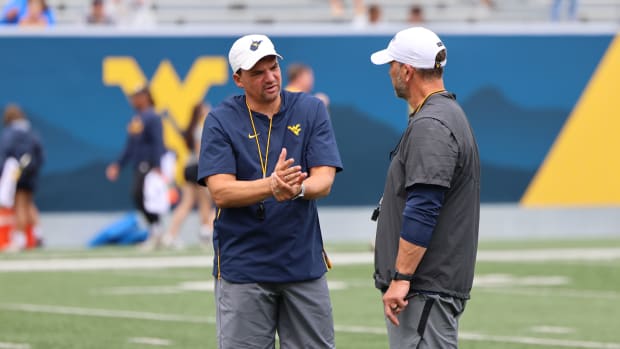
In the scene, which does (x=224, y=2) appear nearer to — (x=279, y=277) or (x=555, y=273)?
(x=555, y=273)

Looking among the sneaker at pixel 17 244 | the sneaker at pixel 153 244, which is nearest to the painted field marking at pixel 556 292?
the sneaker at pixel 153 244

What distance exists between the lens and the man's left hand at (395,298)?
229 inches

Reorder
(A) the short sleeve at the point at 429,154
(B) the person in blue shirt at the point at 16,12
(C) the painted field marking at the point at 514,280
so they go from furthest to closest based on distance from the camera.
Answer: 1. (B) the person in blue shirt at the point at 16,12
2. (C) the painted field marking at the point at 514,280
3. (A) the short sleeve at the point at 429,154

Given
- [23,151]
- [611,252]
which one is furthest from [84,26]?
[611,252]

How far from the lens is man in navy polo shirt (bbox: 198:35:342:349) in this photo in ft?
20.8

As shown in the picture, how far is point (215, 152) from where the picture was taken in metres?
6.36

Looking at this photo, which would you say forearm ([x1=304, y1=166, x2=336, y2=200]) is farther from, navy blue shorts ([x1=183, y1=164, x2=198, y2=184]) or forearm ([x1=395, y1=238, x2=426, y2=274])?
navy blue shorts ([x1=183, y1=164, x2=198, y2=184])

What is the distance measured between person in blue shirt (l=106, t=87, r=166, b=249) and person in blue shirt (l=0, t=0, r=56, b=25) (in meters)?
3.41

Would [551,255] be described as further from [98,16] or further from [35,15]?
[35,15]

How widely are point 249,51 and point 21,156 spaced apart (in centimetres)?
1449

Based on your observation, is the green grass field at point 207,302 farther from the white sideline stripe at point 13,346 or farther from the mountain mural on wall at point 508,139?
the mountain mural on wall at point 508,139

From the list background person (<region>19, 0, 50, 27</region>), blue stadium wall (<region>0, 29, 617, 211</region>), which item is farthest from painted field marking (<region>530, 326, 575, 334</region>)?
background person (<region>19, 0, 50, 27</region>)

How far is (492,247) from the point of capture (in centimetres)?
1992

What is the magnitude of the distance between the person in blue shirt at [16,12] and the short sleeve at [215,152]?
52.9ft
